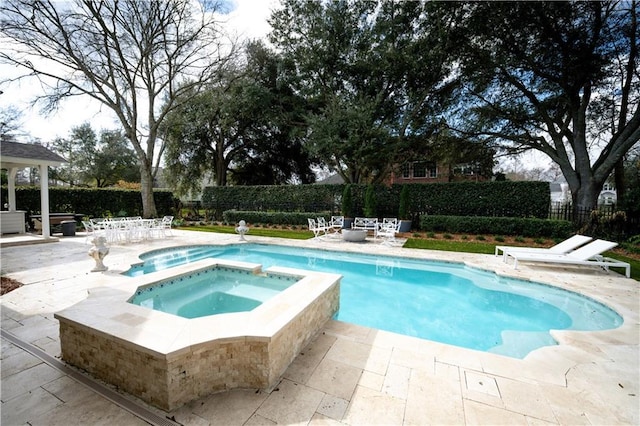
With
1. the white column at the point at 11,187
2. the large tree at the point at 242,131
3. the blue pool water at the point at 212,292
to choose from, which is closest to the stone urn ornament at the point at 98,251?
the blue pool water at the point at 212,292

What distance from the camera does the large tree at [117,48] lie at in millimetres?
12547

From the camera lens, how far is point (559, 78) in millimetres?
12102

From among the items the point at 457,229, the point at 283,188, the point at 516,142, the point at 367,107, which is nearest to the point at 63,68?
the point at 283,188

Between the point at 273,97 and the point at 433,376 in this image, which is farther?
the point at 273,97

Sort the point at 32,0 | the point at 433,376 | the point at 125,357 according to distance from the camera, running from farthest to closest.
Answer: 1. the point at 32,0
2. the point at 433,376
3. the point at 125,357

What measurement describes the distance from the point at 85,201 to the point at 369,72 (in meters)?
18.3

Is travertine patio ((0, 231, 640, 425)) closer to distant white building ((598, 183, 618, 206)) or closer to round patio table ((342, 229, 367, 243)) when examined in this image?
round patio table ((342, 229, 367, 243))

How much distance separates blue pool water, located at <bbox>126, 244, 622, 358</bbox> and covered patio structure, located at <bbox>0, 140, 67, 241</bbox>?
5.26 m

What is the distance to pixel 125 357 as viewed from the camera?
2.59m

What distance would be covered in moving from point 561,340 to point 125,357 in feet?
17.1

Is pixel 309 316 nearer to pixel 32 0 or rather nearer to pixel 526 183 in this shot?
pixel 526 183

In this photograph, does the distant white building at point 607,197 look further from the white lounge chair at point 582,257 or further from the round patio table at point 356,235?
the round patio table at point 356,235

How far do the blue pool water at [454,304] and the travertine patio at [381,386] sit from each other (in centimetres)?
91

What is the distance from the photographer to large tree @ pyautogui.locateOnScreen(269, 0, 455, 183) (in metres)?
14.5
